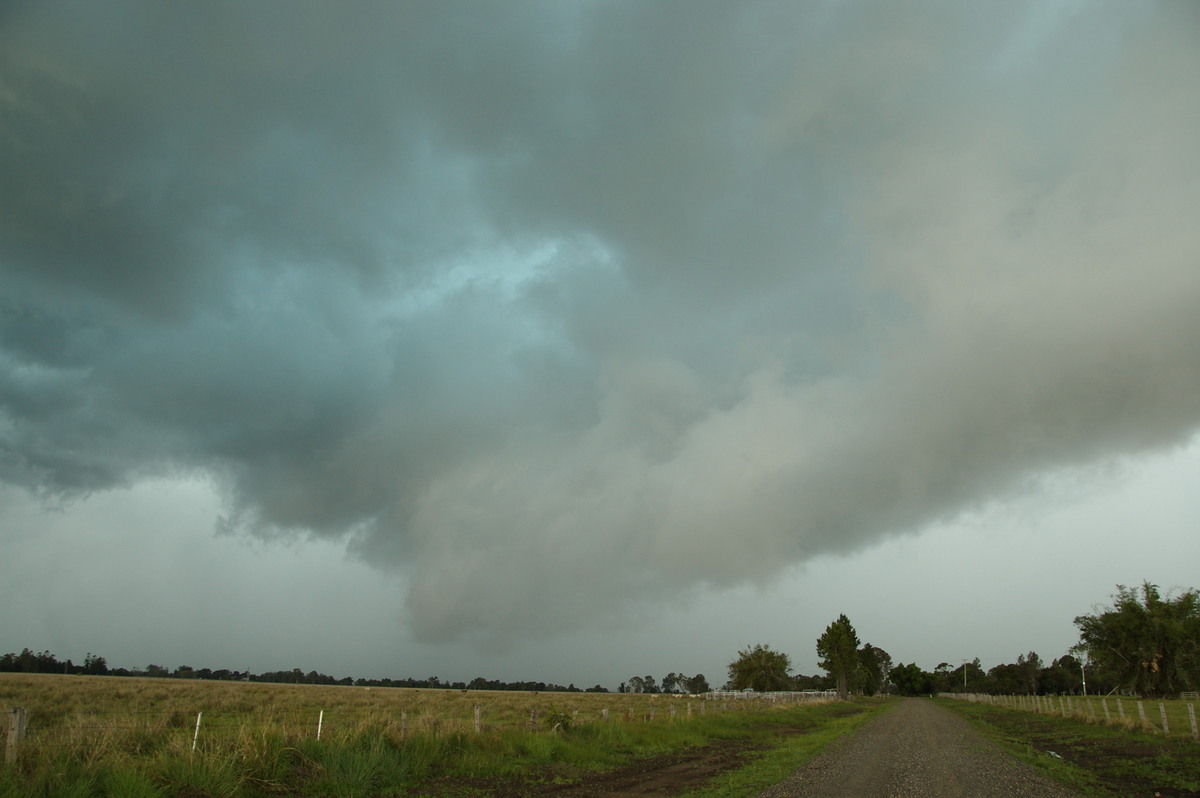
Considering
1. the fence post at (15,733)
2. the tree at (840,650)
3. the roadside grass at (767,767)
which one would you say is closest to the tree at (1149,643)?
the tree at (840,650)

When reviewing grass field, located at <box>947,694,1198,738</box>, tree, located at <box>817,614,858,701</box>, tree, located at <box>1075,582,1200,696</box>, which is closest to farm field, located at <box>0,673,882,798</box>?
grass field, located at <box>947,694,1198,738</box>

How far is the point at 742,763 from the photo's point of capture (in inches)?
790

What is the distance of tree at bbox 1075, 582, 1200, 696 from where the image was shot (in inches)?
2689

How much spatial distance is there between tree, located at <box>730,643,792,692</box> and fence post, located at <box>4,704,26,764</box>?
108097 mm

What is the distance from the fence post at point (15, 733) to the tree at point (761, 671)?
108097 millimetres

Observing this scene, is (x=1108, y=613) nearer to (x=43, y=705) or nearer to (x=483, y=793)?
(x=483, y=793)

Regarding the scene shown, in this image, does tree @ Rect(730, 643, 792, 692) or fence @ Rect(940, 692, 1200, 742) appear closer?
fence @ Rect(940, 692, 1200, 742)

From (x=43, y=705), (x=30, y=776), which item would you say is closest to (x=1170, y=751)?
(x=30, y=776)

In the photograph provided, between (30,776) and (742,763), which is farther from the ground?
(30,776)

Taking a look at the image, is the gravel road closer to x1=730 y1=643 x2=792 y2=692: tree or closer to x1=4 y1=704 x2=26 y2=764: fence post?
x1=4 y1=704 x2=26 y2=764: fence post

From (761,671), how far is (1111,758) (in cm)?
9307

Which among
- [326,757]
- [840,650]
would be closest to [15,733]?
[326,757]

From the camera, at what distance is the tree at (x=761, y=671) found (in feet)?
351

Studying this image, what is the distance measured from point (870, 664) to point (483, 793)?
178m
